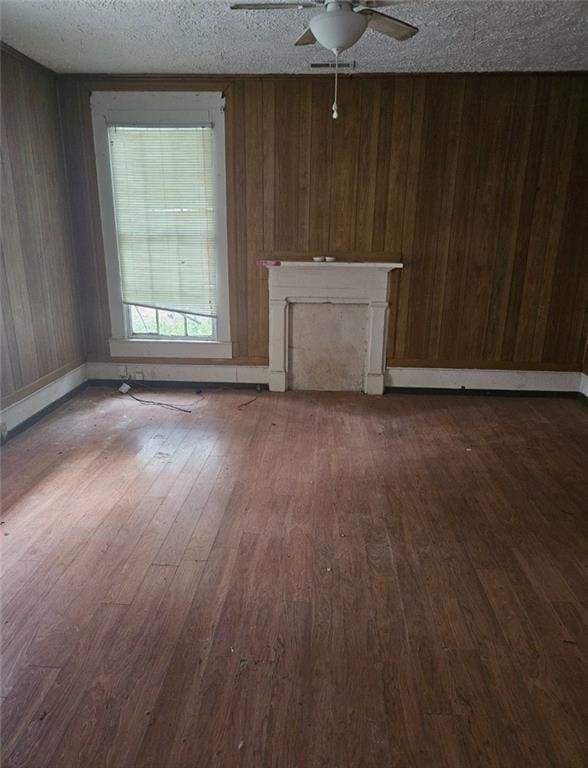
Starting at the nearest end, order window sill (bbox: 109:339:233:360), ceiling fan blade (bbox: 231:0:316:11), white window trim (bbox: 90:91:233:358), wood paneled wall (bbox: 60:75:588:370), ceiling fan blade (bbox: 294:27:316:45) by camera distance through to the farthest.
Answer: ceiling fan blade (bbox: 231:0:316:11), ceiling fan blade (bbox: 294:27:316:45), wood paneled wall (bbox: 60:75:588:370), white window trim (bbox: 90:91:233:358), window sill (bbox: 109:339:233:360)

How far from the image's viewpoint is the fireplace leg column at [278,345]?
182 inches

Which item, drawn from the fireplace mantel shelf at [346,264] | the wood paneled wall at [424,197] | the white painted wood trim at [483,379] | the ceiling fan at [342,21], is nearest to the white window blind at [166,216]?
the wood paneled wall at [424,197]

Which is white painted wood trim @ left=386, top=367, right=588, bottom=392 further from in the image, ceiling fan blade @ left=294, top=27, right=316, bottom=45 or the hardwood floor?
ceiling fan blade @ left=294, top=27, right=316, bottom=45

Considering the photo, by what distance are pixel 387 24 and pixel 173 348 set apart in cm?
309

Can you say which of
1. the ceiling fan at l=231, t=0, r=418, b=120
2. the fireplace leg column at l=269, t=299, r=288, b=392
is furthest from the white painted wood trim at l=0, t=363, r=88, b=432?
the ceiling fan at l=231, t=0, r=418, b=120

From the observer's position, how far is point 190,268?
15.1 ft

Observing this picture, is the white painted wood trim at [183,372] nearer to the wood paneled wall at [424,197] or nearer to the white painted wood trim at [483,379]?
the wood paneled wall at [424,197]

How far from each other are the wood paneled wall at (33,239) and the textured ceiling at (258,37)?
32cm

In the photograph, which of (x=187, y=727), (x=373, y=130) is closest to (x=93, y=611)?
(x=187, y=727)

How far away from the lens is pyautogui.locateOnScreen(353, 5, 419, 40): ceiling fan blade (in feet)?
→ 7.89

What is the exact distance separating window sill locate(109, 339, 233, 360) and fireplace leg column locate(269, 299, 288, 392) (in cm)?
40

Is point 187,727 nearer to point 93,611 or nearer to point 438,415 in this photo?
point 93,611

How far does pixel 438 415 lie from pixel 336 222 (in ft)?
5.93

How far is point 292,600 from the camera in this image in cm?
218
